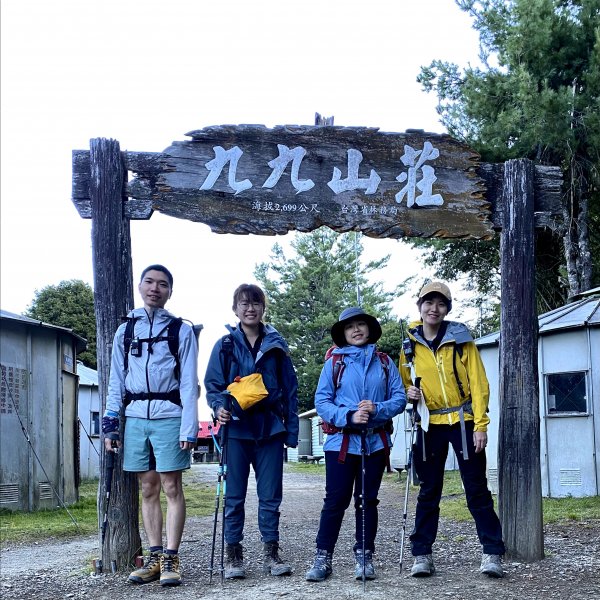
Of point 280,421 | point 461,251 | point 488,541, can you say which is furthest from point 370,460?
point 461,251

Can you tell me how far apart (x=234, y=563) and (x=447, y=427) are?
1.82m

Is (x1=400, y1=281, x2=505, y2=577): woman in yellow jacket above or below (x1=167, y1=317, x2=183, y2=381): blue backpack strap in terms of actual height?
below

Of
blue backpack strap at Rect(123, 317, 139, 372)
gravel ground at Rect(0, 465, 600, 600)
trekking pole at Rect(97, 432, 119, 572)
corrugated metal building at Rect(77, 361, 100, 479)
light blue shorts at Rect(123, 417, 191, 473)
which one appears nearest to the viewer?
gravel ground at Rect(0, 465, 600, 600)

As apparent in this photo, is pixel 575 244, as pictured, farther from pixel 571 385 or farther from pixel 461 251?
pixel 571 385

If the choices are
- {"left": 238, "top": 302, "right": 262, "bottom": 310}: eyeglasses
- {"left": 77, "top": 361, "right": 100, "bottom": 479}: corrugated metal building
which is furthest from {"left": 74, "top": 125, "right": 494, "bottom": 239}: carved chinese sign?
{"left": 77, "top": 361, "right": 100, "bottom": 479}: corrugated metal building

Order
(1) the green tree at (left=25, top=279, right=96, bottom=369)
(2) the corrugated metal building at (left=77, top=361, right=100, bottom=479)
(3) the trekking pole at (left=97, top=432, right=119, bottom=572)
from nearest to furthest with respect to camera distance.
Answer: (3) the trekking pole at (left=97, top=432, right=119, bottom=572), (2) the corrugated metal building at (left=77, top=361, right=100, bottom=479), (1) the green tree at (left=25, top=279, right=96, bottom=369)

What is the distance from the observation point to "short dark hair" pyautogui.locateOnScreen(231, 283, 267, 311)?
19.4 feet

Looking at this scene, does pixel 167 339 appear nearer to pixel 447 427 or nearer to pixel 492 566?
pixel 447 427

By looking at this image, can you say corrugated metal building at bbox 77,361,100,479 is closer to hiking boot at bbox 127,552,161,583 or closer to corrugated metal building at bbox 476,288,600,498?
corrugated metal building at bbox 476,288,600,498

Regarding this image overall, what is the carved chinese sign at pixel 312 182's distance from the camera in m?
6.61

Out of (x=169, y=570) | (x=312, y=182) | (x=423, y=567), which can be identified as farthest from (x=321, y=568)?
(x=312, y=182)

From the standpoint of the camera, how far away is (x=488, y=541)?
5773 millimetres

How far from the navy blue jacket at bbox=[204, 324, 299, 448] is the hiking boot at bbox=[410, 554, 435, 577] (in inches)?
48.1

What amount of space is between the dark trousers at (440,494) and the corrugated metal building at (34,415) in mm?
7759
